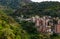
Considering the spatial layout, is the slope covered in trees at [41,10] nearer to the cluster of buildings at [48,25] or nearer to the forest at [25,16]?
the forest at [25,16]

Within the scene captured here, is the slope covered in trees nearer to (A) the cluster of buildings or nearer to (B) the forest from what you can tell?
(B) the forest

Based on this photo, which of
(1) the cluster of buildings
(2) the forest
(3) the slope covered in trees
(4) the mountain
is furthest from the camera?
(4) the mountain

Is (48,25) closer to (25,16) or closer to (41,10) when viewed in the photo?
(25,16)

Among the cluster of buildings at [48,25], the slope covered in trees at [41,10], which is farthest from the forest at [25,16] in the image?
the cluster of buildings at [48,25]

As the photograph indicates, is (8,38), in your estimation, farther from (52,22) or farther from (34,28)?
(52,22)

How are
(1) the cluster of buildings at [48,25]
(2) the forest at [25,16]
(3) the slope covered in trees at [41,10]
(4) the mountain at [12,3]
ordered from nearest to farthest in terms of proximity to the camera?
(2) the forest at [25,16], (1) the cluster of buildings at [48,25], (3) the slope covered in trees at [41,10], (4) the mountain at [12,3]

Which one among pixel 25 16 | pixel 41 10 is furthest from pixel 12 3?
pixel 25 16

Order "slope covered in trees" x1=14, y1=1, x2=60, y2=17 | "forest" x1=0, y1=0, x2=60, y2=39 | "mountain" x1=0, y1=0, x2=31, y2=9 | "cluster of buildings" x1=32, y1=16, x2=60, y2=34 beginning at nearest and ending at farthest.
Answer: "forest" x1=0, y1=0, x2=60, y2=39 < "cluster of buildings" x1=32, y1=16, x2=60, y2=34 < "slope covered in trees" x1=14, y1=1, x2=60, y2=17 < "mountain" x1=0, y1=0, x2=31, y2=9

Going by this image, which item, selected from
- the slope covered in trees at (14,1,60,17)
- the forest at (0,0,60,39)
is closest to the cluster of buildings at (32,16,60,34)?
the forest at (0,0,60,39)

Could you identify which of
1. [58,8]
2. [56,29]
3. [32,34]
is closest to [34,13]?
[58,8]

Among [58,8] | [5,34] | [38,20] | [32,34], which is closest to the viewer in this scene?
[5,34]

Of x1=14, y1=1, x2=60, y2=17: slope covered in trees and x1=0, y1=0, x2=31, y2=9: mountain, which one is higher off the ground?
x1=14, y1=1, x2=60, y2=17: slope covered in trees
